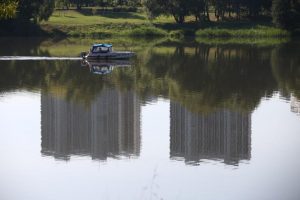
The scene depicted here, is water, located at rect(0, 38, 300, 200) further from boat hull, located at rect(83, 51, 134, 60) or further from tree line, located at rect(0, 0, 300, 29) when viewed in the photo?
tree line, located at rect(0, 0, 300, 29)

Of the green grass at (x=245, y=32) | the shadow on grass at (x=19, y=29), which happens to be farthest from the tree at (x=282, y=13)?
the shadow on grass at (x=19, y=29)

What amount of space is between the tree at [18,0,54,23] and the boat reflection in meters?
23.7

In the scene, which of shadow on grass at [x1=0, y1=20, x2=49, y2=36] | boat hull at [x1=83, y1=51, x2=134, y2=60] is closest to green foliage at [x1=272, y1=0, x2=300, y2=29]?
shadow on grass at [x1=0, y1=20, x2=49, y2=36]

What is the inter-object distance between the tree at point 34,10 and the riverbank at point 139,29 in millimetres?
918

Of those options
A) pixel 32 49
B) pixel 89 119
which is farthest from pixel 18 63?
pixel 89 119

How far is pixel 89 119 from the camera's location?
2325 cm

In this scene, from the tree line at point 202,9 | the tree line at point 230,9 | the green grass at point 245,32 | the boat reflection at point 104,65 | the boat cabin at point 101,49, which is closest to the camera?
the boat reflection at point 104,65

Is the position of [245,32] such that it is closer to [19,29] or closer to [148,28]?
[148,28]

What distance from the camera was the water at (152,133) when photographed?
15.6 meters

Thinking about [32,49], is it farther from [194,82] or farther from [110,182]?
[110,182]

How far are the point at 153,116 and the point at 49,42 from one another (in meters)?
37.0

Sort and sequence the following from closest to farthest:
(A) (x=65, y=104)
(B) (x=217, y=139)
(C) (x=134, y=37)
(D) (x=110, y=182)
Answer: (D) (x=110, y=182)
(B) (x=217, y=139)
(A) (x=65, y=104)
(C) (x=134, y=37)

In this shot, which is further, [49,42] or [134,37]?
[134,37]

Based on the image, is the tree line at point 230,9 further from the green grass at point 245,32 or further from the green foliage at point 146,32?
the green foliage at point 146,32
